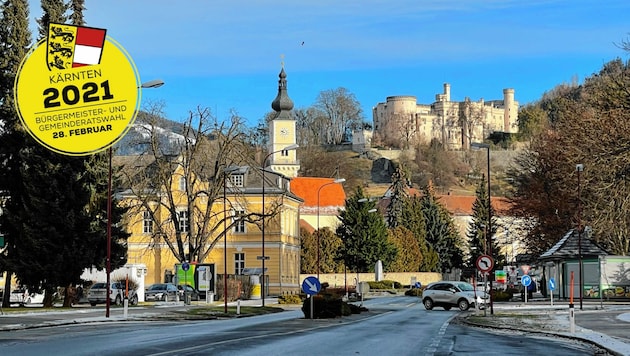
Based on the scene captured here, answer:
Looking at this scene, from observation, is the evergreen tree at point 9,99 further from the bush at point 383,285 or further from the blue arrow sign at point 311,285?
the bush at point 383,285

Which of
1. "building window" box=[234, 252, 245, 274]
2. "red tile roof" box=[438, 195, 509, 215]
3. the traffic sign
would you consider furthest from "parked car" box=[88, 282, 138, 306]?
"red tile roof" box=[438, 195, 509, 215]

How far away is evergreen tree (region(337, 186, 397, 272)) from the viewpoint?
102000mm

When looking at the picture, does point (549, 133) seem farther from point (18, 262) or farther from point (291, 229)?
point (18, 262)

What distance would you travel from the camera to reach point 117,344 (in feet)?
63.4

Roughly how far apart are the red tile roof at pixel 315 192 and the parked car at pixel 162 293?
73999 mm

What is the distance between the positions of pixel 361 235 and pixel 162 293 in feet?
138

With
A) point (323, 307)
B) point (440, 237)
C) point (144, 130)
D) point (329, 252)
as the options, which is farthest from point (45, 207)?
point (440, 237)

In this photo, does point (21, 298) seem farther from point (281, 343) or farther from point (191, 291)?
point (281, 343)

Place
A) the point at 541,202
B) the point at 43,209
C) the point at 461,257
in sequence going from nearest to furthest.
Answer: the point at 43,209, the point at 541,202, the point at 461,257

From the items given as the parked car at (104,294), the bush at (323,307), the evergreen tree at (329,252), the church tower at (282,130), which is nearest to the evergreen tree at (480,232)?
the evergreen tree at (329,252)

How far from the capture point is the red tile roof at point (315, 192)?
13838 cm

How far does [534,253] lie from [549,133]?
9.60m

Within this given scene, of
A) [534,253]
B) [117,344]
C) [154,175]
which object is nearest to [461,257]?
[534,253]

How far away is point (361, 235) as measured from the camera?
102 metres
